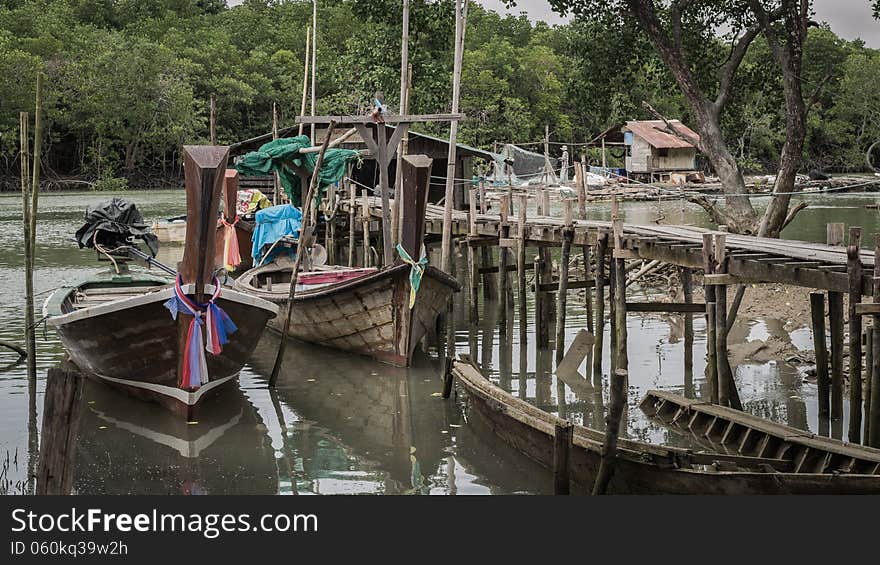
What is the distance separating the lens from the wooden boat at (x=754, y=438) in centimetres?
799

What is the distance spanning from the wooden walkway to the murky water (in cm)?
168

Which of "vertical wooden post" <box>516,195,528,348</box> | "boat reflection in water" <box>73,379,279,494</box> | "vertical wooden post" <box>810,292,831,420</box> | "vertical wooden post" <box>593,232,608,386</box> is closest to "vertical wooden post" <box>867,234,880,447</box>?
"vertical wooden post" <box>810,292,831,420</box>

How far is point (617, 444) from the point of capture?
793 centimetres

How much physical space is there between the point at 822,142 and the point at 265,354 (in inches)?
2217

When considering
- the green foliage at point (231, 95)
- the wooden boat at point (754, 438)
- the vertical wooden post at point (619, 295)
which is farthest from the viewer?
the green foliage at point (231, 95)

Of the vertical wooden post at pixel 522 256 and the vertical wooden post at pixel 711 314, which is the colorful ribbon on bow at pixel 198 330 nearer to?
the vertical wooden post at pixel 711 314

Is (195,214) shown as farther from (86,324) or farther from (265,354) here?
(265,354)

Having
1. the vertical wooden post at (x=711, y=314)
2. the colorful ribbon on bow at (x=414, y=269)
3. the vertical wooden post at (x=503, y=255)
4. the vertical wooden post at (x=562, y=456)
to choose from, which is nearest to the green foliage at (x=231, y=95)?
the vertical wooden post at (x=503, y=255)

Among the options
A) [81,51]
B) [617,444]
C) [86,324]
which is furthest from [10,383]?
[81,51]

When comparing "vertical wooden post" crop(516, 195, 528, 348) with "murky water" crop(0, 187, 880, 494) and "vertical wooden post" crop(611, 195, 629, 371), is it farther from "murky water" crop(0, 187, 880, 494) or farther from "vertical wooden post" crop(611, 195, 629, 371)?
"vertical wooden post" crop(611, 195, 629, 371)

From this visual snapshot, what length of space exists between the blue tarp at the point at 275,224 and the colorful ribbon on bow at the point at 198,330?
20.3 feet

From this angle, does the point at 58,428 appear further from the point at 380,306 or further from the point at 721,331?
the point at 380,306

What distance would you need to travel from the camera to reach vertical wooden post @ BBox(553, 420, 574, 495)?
7836 mm

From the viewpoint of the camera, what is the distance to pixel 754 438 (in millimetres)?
9234
